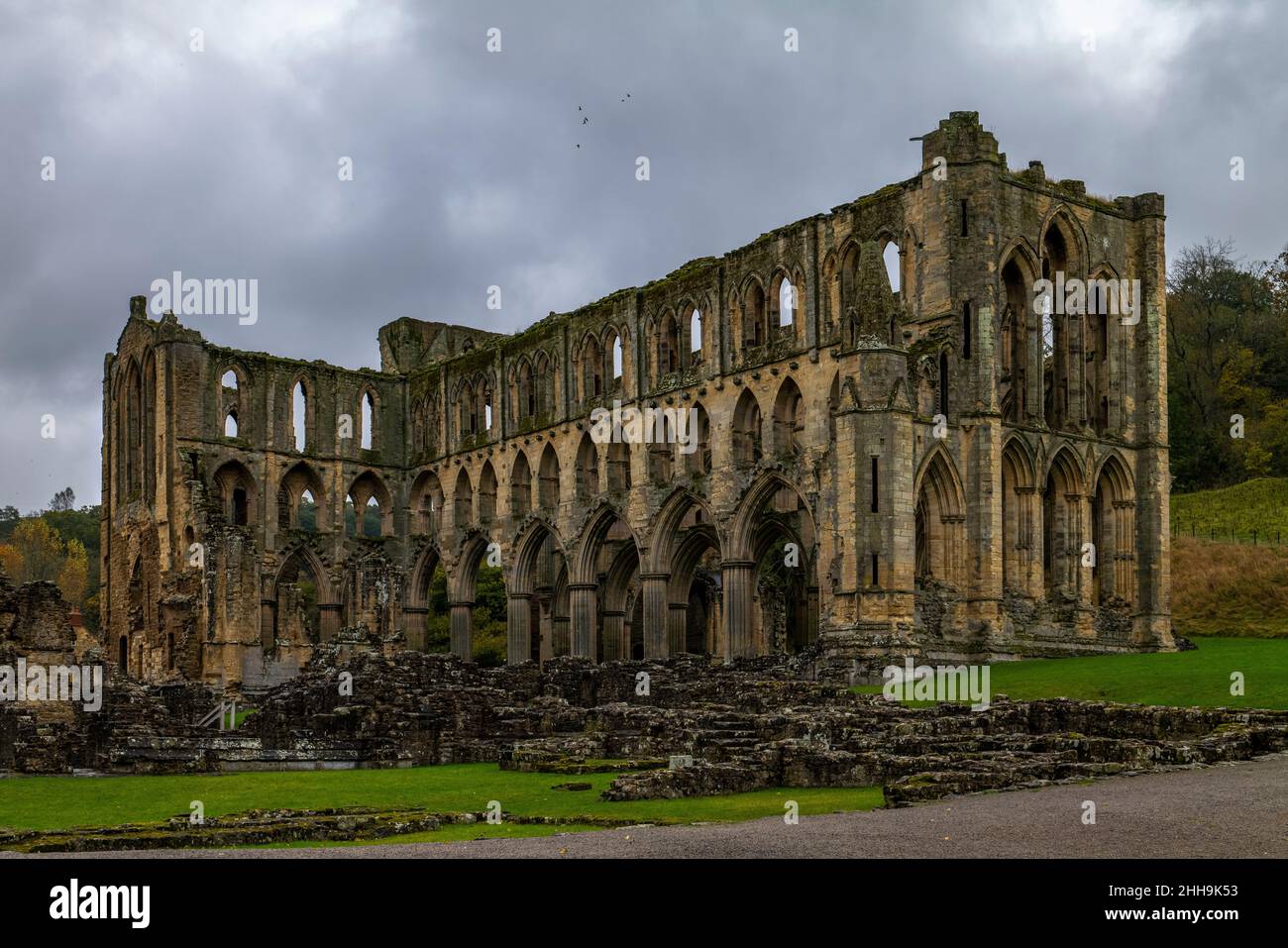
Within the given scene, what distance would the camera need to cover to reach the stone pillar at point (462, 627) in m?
63.8

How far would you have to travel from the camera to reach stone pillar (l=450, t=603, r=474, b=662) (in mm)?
63781

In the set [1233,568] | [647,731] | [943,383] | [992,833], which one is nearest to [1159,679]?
[647,731]

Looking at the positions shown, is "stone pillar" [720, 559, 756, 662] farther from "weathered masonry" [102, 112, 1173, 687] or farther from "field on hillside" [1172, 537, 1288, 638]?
"field on hillside" [1172, 537, 1288, 638]

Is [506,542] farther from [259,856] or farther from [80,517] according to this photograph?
[80,517]

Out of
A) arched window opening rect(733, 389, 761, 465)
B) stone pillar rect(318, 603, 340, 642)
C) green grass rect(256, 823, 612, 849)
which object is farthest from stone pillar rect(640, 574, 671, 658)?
green grass rect(256, 823, 612, 849)

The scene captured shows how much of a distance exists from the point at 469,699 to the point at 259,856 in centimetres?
2351

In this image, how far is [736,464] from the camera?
50.4m

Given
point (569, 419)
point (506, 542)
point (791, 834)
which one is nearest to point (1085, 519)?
point (569, 419)

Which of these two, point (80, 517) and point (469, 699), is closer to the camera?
point (469, 699)

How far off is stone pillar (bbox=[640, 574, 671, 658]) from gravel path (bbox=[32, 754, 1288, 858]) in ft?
116

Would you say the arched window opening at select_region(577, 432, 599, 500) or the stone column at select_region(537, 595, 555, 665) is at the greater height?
the arched window opening at select_region(577, 432, 599, 500)

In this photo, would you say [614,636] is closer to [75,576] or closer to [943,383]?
[943,383]

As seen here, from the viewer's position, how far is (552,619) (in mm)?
65688

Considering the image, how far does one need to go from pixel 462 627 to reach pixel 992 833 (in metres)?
50.5
